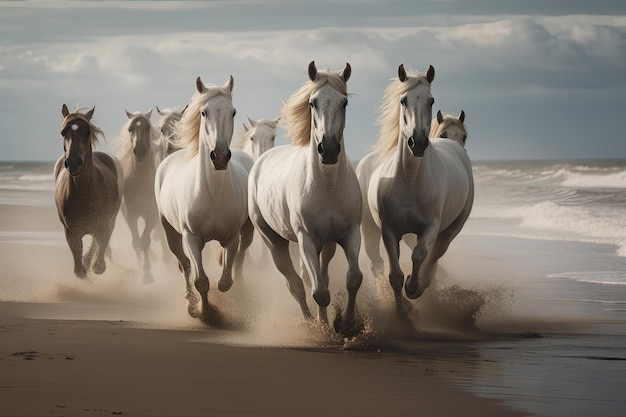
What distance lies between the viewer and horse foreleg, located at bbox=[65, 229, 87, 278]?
12.2 metres

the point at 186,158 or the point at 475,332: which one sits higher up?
the point at 186,158

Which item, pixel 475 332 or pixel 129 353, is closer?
pixel 129 353

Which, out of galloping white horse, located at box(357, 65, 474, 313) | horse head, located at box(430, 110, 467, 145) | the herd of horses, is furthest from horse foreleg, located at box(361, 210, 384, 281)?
horse head, located at box(430, 110, 467, 145)

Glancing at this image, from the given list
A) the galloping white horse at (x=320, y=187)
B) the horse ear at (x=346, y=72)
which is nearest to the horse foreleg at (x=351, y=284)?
the galloping white horse at (x=320, y=187)

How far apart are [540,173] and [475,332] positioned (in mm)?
40308

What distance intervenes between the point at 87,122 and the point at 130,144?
2.50 metres

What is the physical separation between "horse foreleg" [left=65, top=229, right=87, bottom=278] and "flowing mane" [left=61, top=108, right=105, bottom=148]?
103 cm

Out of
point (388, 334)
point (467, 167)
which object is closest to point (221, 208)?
point (388, 334)

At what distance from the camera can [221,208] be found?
9484 mm

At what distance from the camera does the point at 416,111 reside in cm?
861

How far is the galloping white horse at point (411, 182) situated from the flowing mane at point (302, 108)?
0.70m

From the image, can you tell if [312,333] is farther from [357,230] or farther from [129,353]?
[129,353]

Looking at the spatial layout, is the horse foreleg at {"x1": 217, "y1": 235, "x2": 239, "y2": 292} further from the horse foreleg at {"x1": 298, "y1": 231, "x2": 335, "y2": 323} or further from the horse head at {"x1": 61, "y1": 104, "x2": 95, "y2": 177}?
the horse head at {"x1": 61, "y1": 104, "x2": 95, "y2": 177}

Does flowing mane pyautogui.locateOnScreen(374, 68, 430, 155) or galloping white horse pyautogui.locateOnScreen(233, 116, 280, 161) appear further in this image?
galloping white horse pyautogui.locateOnScreen(233, 116, 280, 161)
